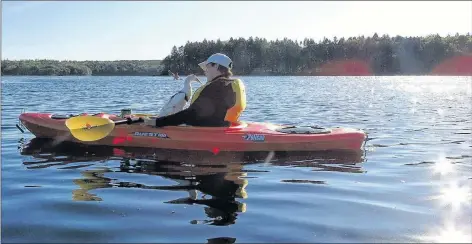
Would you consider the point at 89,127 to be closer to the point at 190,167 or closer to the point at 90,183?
the point at 190,167

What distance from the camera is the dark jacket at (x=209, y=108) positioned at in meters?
8.28

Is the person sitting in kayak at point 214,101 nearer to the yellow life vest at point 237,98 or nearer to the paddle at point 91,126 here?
the yellow life vest at point 237,98

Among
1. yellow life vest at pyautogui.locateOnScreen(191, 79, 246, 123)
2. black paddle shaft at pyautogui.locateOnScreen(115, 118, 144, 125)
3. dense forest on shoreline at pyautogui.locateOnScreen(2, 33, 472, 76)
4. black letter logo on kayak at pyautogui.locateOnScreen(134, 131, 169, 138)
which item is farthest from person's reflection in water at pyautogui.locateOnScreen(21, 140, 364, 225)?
dense forest on shoreline at pyautogui.locateOnScreen(2, 33, 472, 76)

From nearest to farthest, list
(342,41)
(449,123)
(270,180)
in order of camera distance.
A: (270,180) < (449,123) < (342,41)

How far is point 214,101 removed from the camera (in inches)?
330

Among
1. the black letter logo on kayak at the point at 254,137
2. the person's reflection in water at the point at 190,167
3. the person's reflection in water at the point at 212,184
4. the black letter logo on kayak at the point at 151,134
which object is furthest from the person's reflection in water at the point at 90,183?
the black letter logo on kayak at the point at 254,137

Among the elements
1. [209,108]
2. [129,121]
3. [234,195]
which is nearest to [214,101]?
[209,108]

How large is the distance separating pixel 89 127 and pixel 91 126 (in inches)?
1.8

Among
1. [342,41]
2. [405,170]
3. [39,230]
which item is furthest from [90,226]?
[342,41]

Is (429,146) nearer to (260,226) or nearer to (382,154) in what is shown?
(382,154)

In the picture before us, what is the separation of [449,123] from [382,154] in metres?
6.22

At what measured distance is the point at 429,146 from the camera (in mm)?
9711

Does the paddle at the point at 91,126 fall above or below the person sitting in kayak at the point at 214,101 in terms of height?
below

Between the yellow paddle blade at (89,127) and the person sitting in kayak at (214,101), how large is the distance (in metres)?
0.71
